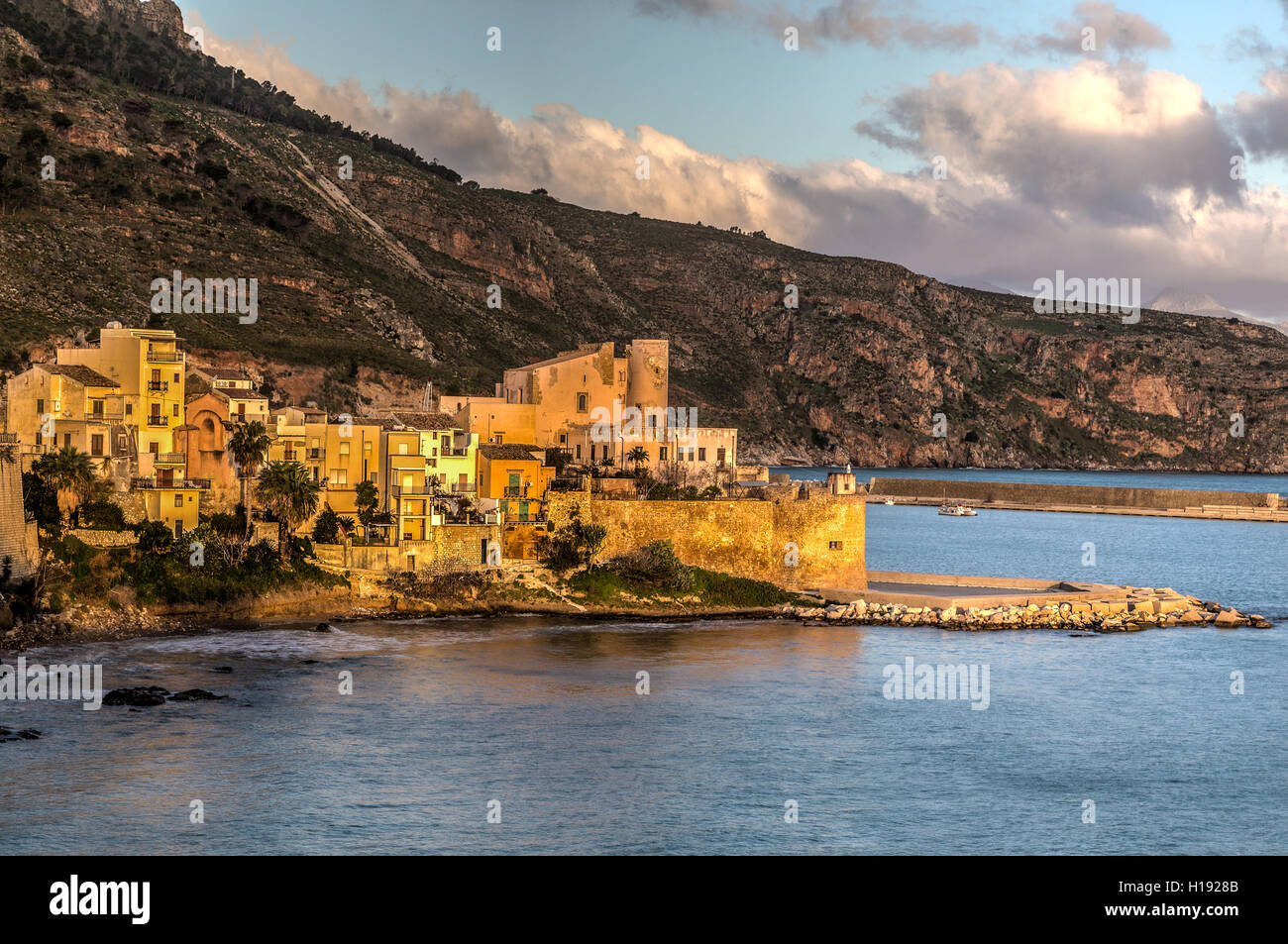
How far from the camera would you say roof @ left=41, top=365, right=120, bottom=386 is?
52281 mm

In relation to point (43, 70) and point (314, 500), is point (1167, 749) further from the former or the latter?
point (43, 70)

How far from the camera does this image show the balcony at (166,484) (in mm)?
51562

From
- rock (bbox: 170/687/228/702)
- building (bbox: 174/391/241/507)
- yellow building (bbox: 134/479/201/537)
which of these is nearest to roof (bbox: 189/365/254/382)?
building (bbox: 174/391/241/507)

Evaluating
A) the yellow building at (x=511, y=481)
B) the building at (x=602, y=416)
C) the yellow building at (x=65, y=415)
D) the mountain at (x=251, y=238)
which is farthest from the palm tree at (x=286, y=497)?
the mountain at (x=251, y=238)

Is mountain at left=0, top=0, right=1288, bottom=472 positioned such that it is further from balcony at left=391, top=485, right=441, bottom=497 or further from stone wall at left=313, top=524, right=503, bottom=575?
stone wall at left=313, top=524, right=503, bottom=575

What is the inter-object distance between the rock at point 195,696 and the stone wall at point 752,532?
20.7 m

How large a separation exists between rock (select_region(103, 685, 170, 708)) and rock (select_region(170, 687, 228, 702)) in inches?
13.7

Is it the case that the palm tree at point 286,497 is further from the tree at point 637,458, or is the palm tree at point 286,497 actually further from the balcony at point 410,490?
the tree at point 637,458

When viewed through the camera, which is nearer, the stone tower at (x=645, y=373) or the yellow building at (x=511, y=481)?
the yellow building at (x=511, y=481)

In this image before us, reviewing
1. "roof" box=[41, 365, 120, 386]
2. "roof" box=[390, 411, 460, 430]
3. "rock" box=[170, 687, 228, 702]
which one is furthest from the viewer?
"roof" box=[390, 411, 460, 430]

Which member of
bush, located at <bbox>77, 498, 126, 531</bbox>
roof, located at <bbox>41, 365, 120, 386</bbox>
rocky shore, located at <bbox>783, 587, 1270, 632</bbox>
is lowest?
rocky shore, located at <bbox>783, 587, 1270, 632</bbox>

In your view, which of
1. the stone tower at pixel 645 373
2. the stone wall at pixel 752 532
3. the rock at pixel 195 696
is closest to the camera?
the rock at pixel 195 696

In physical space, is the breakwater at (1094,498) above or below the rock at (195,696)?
above

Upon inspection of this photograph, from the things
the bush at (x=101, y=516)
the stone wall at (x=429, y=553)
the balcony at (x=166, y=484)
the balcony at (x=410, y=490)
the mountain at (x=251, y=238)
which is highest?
the mountain at (x=251, y=238)
